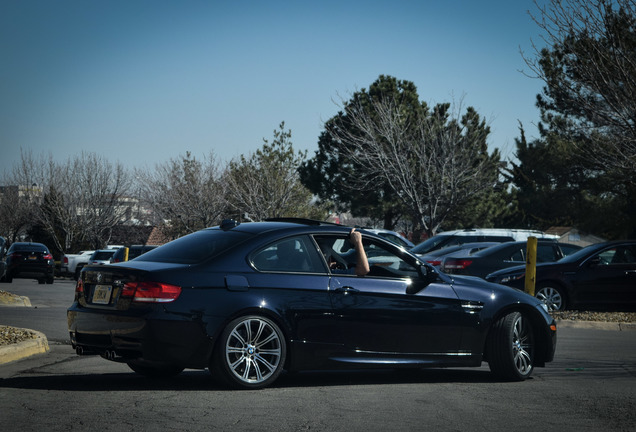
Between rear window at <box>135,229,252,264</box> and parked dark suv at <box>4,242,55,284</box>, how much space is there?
2741 centimetres

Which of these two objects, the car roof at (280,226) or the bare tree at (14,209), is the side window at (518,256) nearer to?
the car roof at (280,226)

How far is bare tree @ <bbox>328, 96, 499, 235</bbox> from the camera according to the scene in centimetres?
4284

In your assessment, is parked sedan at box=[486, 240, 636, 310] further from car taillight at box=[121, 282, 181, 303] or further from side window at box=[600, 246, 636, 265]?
car taillight at box=[121, 282, 181, 303]

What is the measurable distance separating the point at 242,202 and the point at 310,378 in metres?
50.7

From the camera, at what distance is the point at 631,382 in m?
8.70

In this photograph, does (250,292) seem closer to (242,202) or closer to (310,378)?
(310,378)

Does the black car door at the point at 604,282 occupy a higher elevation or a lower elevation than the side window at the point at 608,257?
lower

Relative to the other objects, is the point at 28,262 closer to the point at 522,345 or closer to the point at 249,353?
the point at 522,345

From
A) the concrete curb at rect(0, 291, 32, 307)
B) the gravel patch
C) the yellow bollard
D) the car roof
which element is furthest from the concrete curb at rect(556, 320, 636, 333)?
the concrete curb at rect(0, 291, 32, 307)

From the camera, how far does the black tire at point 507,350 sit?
27.9 feet

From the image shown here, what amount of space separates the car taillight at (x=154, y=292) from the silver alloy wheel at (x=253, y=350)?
22.7 inches

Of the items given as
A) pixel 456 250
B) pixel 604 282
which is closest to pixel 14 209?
pixel 456 250

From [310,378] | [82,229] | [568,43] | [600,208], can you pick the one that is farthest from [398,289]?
[82,229]

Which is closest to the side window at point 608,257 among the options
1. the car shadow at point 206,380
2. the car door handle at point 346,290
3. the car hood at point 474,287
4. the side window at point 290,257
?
the car shadow at point 206,380
